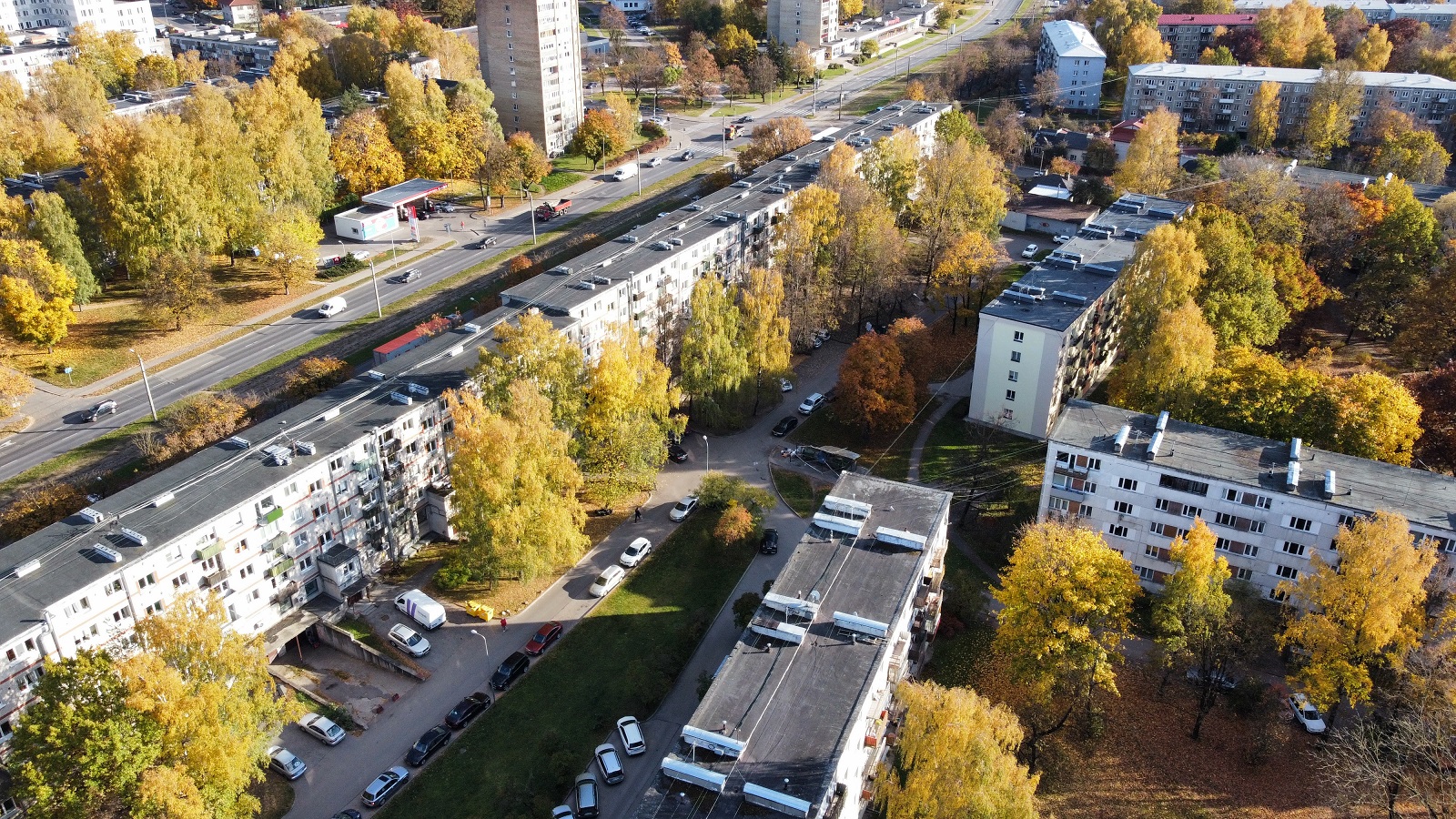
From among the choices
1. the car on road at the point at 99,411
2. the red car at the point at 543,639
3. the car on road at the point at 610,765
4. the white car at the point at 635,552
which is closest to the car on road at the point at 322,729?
the red car at the point at 543,639

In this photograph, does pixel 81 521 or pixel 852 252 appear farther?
pixel 852 252

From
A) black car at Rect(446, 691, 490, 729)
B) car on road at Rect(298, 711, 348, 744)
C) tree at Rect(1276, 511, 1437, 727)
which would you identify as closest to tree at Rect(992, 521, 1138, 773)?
tree at Rect(1276, 511, 1437, 727)

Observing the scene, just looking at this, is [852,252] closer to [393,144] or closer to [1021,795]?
[1021,795]

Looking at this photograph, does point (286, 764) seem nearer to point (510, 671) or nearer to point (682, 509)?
point (510, 671)

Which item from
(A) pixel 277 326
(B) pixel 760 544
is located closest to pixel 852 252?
(B) pixel 760 544

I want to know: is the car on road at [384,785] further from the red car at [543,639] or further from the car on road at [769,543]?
the car on road at [769,543]

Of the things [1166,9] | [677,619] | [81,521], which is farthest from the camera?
[1166,9]
